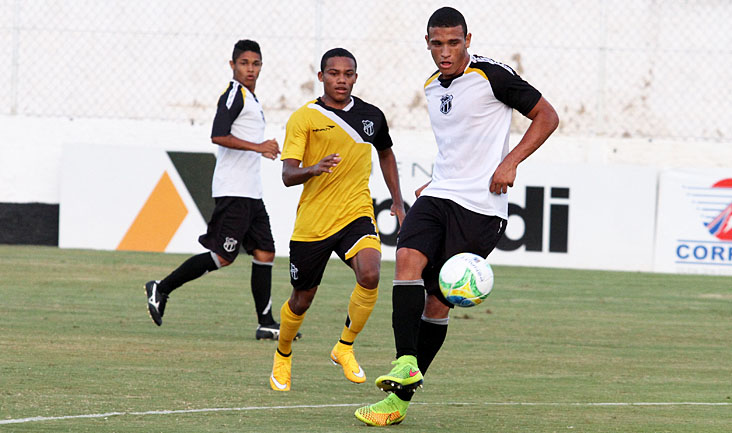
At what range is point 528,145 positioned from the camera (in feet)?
20.7

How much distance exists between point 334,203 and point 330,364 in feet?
4.38

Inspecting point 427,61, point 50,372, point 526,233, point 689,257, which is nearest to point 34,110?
point 427,61

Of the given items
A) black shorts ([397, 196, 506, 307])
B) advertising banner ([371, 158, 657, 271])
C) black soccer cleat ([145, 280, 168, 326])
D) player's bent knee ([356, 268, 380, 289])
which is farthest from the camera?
advertising banner ([371, 158, 657, 271])

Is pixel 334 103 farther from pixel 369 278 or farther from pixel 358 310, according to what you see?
pixel 358 310

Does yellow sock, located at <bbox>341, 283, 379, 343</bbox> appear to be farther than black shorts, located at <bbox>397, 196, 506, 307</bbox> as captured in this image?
Yes

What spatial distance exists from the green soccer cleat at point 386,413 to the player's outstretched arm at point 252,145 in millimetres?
3675

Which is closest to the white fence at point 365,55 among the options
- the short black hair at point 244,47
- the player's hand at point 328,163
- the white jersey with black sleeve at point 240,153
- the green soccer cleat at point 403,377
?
the white jersey with black sleeve at point 240,153

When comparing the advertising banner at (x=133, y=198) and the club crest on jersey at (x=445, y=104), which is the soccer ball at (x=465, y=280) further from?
the advertising banner at (x=133, y=198)

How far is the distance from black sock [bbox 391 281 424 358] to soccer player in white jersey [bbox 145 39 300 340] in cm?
364

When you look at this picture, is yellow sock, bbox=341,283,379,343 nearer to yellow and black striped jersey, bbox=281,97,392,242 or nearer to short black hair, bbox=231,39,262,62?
yellow and black striped jersey, bbox=281,97,392,242

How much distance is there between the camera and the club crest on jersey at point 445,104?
6.45 m

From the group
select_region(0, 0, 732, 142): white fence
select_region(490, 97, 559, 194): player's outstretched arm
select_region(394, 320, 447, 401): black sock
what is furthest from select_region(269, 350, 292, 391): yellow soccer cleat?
select_region(0, 0, 732, 142): white fence

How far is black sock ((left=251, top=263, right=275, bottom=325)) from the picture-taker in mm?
9750

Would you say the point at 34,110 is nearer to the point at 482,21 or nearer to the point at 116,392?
the point at 482,21
